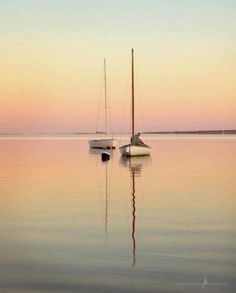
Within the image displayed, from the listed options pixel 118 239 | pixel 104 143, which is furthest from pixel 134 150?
pixel 118 239

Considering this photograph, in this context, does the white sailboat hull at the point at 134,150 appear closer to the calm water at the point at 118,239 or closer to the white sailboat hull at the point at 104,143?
the white sailboat hull at the point at 104,143

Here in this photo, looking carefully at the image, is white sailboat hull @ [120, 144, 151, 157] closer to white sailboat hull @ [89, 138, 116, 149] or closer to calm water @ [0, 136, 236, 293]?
white sailboat hull @ [89, 138, 116, 149]

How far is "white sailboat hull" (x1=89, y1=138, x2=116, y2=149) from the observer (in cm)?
7956

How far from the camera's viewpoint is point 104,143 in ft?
266

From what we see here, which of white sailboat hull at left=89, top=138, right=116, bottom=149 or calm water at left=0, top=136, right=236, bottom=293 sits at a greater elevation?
white sailboat hull at left=89, top=138, right=116, bottom=149

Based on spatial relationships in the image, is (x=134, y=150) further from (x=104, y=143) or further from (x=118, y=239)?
(x=118, y=239)

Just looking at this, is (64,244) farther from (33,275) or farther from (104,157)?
(104,157)

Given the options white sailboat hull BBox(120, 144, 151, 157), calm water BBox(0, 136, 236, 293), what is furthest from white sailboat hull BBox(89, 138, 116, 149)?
calm water BBox(0, 136, 236, 293)

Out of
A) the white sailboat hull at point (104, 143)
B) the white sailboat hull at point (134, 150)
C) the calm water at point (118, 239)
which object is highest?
the white sailboat hull at point (104, 143)

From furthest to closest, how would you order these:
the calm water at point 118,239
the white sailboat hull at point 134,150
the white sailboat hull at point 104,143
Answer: the white sailboat hull at point 104,143 < the white sailboat hull at point 134,150 < the calm water at point 118,239

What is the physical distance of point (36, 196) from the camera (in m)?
22.4

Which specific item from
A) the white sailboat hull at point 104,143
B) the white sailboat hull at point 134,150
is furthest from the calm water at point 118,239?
the white sailboat hull at point 104,143

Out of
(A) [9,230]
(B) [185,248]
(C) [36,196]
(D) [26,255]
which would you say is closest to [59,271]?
(D) [26,255]

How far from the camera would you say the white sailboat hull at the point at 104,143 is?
7956 centimetres
